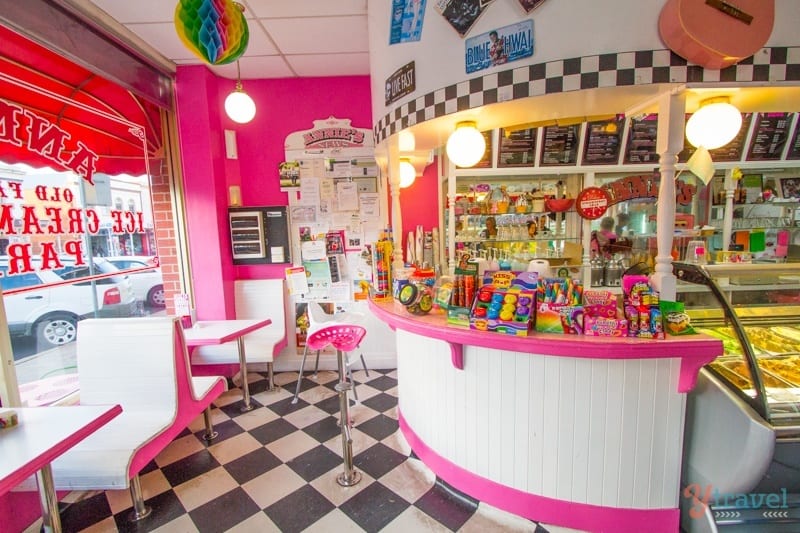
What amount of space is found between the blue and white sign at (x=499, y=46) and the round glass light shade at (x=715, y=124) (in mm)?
908

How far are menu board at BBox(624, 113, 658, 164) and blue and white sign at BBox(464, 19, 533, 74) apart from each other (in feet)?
7.71

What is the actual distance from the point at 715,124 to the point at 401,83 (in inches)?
64.8

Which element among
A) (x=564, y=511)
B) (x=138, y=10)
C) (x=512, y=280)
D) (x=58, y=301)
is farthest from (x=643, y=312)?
(x=138, y=10)

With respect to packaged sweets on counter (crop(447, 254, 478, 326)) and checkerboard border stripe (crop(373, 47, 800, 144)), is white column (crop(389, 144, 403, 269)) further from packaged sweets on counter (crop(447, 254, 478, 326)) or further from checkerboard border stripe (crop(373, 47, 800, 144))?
checkerboard border stripe (crop(373, 47, 800, 144))

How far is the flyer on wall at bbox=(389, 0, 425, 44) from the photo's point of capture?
6.53 ft

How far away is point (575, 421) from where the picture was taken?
1.77 meters

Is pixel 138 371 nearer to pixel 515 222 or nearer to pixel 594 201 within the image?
pixel 515 222

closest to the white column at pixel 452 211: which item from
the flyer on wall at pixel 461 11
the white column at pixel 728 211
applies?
the flyer on wall at pixel 461 11

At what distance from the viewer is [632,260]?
3.47 m

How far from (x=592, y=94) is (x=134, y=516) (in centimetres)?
333

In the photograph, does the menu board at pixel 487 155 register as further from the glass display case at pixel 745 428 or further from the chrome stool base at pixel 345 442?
the chrome stool base at pixel 345 442

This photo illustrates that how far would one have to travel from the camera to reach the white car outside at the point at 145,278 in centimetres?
291

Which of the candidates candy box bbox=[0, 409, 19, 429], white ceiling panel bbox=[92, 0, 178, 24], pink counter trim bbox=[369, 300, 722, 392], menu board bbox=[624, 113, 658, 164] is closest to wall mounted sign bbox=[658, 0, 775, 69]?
pink counter trim bbox=[369, 300, 722, 392]

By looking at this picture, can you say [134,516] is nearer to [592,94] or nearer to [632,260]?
[592,94]
